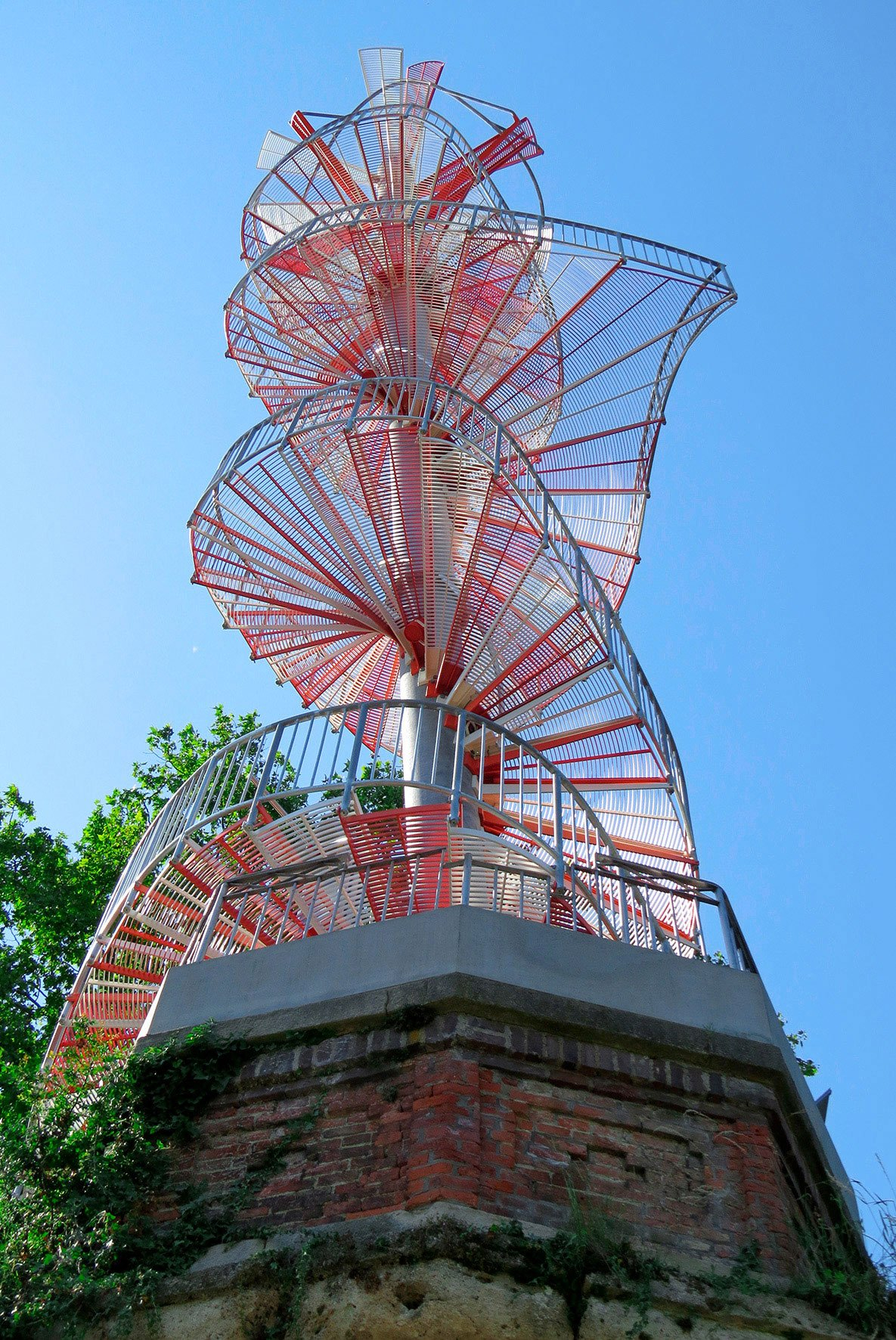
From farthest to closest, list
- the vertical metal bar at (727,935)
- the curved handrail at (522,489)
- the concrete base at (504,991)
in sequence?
the curved handrail at (522,489) → the vertical metal bar at (727,935) → the concrete base at (504,991)

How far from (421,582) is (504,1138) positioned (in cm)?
681

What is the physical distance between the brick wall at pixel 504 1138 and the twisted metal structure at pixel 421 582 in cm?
101

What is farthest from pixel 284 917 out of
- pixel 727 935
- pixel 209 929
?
pixel 727 935

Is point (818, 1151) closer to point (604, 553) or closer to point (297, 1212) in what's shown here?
point (297, 1212)

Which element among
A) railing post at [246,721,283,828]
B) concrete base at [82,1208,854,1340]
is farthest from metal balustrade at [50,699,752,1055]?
concrete base at [82,1208,854,1340]

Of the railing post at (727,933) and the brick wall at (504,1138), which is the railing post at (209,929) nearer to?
the brick wall at (504,1138)

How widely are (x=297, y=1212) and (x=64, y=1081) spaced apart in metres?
1.88

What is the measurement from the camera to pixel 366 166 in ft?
57.5

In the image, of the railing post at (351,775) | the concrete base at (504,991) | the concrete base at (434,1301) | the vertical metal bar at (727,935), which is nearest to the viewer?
the concrete base at (434,1301)

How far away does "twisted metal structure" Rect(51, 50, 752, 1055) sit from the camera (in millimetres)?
9539

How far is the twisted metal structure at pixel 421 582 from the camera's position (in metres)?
9.54

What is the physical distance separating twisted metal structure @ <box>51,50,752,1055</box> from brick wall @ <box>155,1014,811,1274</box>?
1.01 m

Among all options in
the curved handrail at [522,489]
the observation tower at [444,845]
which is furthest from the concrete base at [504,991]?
the curved handrail at [522,489]

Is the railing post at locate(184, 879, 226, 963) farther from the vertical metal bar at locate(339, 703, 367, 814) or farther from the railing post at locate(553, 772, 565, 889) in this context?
the railing post at locate(553, 772, 565, 889)
